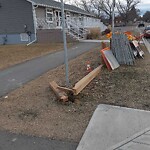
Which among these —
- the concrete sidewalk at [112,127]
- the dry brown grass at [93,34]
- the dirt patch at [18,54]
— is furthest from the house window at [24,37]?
the concrete sidewalk at [112,127]

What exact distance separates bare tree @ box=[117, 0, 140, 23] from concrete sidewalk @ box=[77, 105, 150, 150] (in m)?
101

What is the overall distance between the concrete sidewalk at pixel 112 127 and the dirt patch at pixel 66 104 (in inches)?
7.3

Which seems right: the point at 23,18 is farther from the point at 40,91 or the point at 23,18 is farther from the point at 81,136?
the point at 81,136

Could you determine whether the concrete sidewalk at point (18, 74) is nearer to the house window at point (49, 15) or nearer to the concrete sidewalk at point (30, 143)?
the concrete sidewalk at point (30, 143)

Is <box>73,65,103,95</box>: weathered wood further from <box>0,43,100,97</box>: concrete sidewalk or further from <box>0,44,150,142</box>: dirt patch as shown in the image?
<box>0,43,100,97</box>: concrete sidewalk

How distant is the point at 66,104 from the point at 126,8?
342 ft

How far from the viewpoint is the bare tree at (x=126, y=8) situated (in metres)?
102

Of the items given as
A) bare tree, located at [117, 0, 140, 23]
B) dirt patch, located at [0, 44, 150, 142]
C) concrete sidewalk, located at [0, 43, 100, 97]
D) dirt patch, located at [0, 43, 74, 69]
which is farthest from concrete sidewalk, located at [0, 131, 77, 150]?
bare tree, located at [117, 0, 140, 23]

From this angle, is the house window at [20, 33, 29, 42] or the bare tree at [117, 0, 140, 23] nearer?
the house window at [20, 33, 29, 42]

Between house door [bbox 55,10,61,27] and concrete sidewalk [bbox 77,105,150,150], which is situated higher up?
house door [bbox 55,10,61,27]

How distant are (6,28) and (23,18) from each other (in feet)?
7.26

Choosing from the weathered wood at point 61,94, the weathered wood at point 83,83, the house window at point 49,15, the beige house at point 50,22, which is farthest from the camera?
the house window at point 49,15

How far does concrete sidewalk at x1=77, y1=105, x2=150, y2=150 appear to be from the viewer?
394 cm

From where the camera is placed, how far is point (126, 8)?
340 ft
